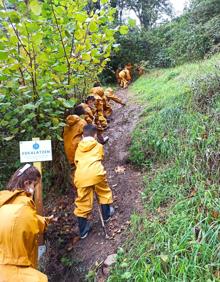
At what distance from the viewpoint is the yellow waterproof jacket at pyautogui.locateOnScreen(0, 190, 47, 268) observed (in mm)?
2750

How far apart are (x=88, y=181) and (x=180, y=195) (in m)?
1.17

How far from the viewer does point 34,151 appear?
4.16 meters

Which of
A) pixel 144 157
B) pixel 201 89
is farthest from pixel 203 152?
pixel 201 89

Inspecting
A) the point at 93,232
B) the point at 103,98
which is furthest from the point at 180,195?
the point at 103,98

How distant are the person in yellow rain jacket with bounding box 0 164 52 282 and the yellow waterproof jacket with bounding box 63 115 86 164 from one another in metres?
2.25

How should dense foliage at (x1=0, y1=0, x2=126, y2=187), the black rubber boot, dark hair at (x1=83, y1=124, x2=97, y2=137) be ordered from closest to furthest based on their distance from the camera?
dense foliage at (x1=0, y1=0, x2=126, y2=187) → the black rubber boot → dark hair at (x1=83, y1=124, x2=97, y2=137)

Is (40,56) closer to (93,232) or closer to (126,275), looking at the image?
(93,232)

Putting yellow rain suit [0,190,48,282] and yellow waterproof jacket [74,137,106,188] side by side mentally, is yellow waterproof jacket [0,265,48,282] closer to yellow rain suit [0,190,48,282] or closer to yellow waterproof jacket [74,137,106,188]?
yellow rain suit [0,190,48,282]

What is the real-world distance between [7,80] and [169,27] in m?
14.8

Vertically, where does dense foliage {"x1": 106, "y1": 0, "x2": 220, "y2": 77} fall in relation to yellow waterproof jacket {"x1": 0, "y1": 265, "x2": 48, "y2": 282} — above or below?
above

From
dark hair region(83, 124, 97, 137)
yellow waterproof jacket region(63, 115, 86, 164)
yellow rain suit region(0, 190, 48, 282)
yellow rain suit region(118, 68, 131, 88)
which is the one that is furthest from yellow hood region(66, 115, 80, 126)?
yellow rain suit region(118, 68, 131, 88)

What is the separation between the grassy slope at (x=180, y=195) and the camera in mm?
2961

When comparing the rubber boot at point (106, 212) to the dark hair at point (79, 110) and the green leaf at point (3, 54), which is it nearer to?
the dark hair at point (79, 110)

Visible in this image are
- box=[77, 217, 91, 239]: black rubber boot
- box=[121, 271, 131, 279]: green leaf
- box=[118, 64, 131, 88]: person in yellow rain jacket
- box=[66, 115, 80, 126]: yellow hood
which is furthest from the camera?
box=[118, 64, 131, 88]: person in yellow rain jacket
